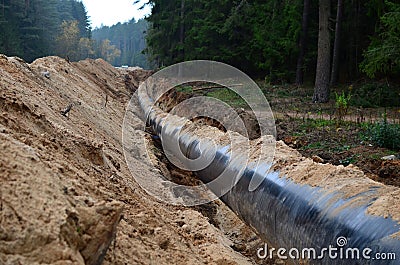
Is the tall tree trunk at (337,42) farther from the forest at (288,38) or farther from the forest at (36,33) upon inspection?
the forest at (36,33)

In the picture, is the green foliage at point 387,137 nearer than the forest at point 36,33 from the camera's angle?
Yes

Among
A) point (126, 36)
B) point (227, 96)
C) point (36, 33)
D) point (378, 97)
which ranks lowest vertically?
point (227, 96)

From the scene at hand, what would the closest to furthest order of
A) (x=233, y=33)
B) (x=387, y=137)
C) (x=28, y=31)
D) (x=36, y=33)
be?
(x=387, y=137) → (x=233, y=33) → (x=28, y=31) → (x=36, y=33)

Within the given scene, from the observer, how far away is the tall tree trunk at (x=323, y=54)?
14.4 metres

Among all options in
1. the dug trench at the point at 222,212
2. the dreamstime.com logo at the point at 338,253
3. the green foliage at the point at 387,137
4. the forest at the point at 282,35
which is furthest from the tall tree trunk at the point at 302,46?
the dreamstime.com logo at the point at 338,253

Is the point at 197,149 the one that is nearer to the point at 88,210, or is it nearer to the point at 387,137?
the point at 387,137

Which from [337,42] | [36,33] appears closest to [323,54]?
[337,42]

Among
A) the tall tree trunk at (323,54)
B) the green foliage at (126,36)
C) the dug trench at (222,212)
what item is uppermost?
the green foliage at (126,36)

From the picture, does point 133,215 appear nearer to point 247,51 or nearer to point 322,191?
point 322,191

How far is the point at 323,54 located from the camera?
575 inches

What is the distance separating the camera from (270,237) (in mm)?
3861

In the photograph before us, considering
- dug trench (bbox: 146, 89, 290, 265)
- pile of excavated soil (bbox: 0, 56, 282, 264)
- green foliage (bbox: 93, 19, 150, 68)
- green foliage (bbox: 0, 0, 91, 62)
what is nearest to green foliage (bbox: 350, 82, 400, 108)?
dug trench (bbox: 146, 89, 290, 265)

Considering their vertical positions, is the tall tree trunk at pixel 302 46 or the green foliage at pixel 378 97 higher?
the tall tree trunk at pixel 302 46

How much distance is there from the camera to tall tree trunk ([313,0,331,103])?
47.3 ft
